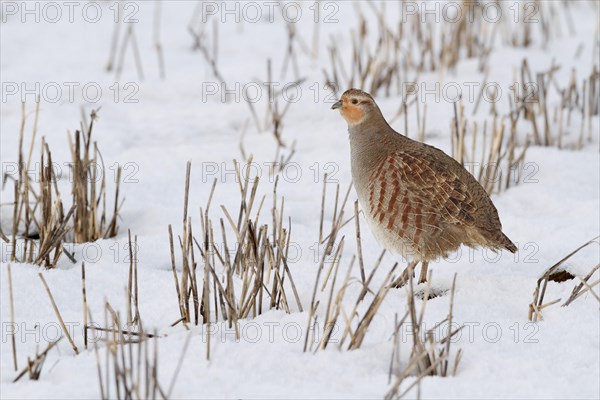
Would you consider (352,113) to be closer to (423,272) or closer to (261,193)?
(423,272)

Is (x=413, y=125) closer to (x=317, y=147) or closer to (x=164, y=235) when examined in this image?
(x=317, y=147)

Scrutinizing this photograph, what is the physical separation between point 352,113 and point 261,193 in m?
0.99

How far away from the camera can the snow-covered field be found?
2.82 m

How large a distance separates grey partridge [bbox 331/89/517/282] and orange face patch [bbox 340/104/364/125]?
324mm

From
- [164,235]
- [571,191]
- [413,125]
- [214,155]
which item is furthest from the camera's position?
[413,125]

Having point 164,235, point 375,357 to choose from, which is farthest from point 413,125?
point 375,357

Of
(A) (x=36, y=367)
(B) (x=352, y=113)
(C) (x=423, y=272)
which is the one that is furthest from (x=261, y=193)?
(A) (x=36, y=367)

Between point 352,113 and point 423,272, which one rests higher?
point 352,113

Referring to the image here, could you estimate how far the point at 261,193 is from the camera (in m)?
4.91

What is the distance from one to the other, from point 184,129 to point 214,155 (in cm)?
52

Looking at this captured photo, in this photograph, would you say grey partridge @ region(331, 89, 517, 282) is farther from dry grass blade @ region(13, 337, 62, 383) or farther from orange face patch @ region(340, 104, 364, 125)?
dry grass blade @ region(13, 337, 62, 383)

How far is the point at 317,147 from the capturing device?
5719 mm

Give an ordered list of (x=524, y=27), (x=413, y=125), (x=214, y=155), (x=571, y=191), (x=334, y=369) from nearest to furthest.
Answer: (x=334, y=369) < (x=571, y=191) < (x=214, y=155) < (x=413, y=125) < (x=524, y=27)

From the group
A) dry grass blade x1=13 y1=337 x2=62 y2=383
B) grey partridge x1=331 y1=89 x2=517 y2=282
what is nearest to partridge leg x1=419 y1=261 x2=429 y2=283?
grey partridge x1=331 y1=89 x2=517 y2=282
